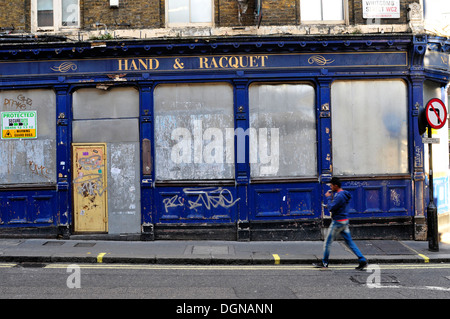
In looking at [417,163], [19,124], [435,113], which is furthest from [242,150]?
[19,124]

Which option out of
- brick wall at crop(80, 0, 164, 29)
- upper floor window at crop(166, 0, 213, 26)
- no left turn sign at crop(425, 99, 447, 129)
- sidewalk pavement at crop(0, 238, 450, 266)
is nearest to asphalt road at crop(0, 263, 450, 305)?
sidewalk pavement at crop(0, 238, 450, 266)

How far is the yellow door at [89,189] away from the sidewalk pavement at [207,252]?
0.54m

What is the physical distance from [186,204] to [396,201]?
5.44 meters

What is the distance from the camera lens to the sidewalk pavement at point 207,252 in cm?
912

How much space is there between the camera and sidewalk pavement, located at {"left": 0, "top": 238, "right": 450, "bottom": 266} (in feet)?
29.9

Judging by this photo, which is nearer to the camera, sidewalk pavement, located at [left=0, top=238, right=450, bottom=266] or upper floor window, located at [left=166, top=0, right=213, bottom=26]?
sidewalk pavement, located at [left=0, top=238, right=450, bottom=266]

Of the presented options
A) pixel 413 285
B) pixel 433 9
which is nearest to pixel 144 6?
pixel 433 9

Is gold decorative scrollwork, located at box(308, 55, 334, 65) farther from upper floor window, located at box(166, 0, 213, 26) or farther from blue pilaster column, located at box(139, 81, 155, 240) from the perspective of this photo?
blue pilaster column, located at box(139, 81, 155, 240)

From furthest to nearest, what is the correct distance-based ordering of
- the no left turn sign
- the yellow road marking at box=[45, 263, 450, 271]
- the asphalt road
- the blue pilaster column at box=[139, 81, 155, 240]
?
the blue pilaster column at box=[139, 81, 155, 240] < the no left turn sign < the yellow road marking at box=[45, 263, 450, 271] < the asphalt road

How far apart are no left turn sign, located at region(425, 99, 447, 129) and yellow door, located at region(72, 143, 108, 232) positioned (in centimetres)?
799

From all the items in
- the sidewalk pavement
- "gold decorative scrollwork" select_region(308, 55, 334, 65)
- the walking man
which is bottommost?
the sidewalk pavement
